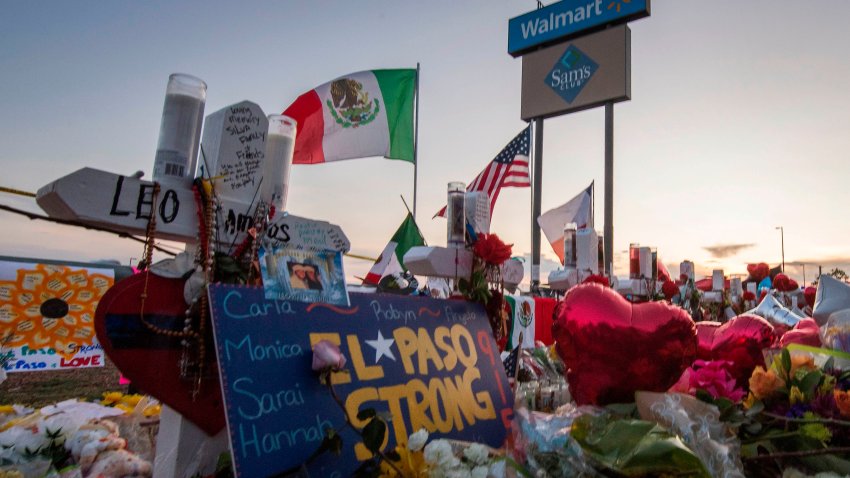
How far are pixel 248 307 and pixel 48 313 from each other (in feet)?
18.8

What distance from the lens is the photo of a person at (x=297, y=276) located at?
1690 millimetres

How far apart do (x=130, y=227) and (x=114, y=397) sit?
154 centimetres

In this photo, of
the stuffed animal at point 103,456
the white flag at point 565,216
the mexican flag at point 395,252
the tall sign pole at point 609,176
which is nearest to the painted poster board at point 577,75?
the tall sign pole at point 609,176

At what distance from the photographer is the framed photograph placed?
164 centimetres

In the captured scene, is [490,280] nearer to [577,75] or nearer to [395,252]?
[395,252]

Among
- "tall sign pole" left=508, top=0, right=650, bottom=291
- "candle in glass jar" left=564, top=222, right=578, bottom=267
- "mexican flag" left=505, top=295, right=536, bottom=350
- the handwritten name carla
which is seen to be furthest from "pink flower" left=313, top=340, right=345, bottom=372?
"tall sign pole" left=508, top=0, right=650, bottom=291

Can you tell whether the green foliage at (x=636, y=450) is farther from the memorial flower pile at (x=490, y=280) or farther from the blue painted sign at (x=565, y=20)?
the blue painted sign at (x=565, y=20)

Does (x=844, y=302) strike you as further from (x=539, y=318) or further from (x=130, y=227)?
(x=539, y=318)

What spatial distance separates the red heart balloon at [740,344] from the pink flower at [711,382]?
0.10 metres

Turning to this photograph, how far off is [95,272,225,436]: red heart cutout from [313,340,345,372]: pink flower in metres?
0.36

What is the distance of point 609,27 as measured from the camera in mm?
16922

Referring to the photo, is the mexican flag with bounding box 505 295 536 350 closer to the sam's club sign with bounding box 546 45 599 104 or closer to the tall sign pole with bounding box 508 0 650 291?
the tall sign pole with bounding box 508 0 650 291

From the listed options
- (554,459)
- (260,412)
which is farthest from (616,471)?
(260,412)

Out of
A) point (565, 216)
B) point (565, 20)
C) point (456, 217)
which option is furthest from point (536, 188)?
point (456, 217)
